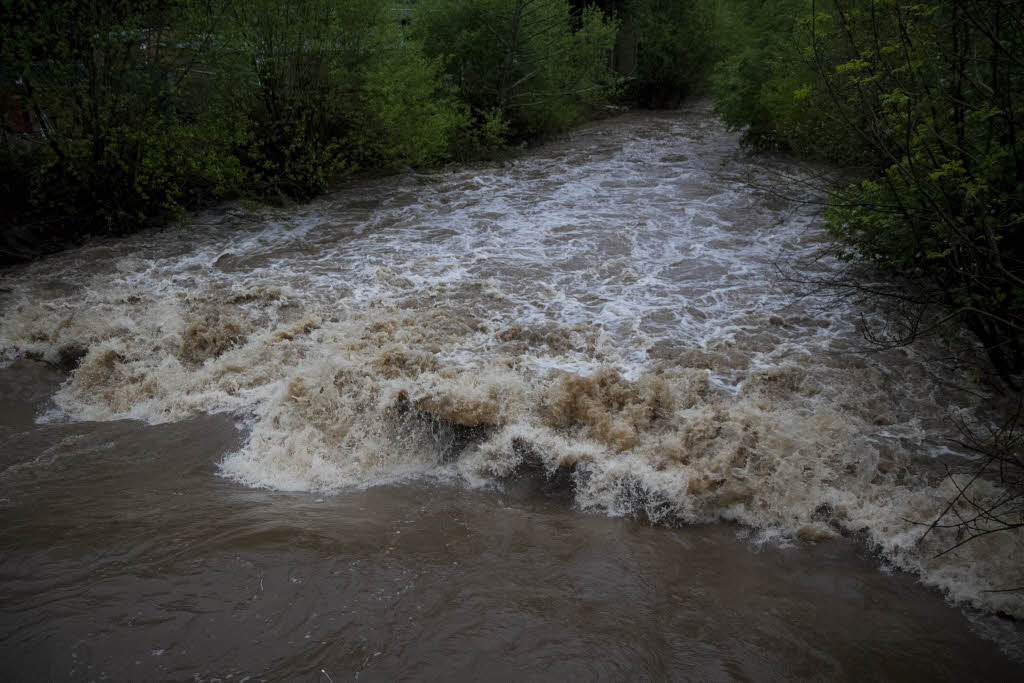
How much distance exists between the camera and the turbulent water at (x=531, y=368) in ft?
15.6

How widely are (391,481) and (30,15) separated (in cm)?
891

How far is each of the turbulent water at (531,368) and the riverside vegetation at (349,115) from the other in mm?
699

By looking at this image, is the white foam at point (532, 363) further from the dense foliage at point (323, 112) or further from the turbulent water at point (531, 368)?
the dense foliage at point (323, 112)

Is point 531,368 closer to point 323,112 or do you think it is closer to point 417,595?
point 417,595

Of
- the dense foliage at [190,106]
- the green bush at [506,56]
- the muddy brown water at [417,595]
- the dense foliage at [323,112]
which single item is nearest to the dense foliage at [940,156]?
the dense foliage at [323,112]

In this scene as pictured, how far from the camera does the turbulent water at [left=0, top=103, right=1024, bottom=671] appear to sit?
15.6 feet

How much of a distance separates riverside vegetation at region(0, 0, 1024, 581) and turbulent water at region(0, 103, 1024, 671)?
699 mm

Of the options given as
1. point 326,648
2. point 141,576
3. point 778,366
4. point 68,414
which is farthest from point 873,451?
point 68,414

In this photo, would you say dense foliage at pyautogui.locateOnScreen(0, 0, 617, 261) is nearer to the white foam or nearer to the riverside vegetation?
the riverside vegetation

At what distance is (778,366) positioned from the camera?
6.39m

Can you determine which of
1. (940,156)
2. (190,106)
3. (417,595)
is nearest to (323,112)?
(190,106)

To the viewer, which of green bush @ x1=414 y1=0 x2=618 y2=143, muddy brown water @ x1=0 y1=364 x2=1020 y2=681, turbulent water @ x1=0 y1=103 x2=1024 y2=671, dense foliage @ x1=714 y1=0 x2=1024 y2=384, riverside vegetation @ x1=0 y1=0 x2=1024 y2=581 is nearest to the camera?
muddy brown water @ x1=0 y1=364 x2=1020 y2=681

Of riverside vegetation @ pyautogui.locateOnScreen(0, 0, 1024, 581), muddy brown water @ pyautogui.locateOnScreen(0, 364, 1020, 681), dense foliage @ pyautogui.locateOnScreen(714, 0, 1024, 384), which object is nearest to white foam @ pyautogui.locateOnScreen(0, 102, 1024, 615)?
muddy brown water @ pyautogui.locateOnScreen(0, 364, 1020, 681)

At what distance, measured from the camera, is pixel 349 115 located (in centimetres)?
1220
